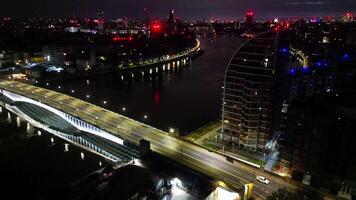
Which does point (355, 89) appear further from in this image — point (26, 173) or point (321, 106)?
point (26, 173)

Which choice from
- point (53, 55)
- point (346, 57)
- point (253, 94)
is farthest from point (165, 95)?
point (346, 57)

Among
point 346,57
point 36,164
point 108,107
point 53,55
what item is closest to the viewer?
point 36,164

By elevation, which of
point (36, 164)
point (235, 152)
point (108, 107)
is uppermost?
point (235, 152)

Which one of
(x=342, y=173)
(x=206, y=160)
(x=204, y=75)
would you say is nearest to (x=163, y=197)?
(x=206, y=160)

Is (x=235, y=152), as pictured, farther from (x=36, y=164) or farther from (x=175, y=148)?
(x=36, y=164)

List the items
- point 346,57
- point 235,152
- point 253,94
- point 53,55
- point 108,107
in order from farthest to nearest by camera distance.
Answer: point 53,55 → point 346,57 → point 108,107 → point 235,152 → point 253,94

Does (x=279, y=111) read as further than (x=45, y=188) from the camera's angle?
Yes
